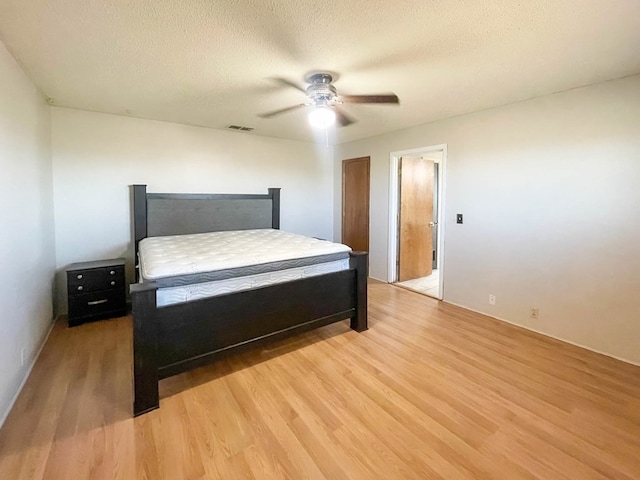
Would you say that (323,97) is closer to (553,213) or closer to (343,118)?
(343,118)

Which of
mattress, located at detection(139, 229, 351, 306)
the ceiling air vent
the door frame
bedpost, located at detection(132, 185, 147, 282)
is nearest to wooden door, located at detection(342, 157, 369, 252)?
the door frame

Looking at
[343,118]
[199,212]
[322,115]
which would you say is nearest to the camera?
[322,115]

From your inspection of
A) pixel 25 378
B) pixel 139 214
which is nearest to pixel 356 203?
pixel 139 214

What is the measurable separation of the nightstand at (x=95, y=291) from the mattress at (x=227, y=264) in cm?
58

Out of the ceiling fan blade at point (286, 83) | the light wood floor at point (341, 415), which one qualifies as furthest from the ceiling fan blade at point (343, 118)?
the light wood floor at point (341, 415)

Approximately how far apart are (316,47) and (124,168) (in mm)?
3020

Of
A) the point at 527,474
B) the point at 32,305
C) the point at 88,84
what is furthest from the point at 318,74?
the point at 32,305

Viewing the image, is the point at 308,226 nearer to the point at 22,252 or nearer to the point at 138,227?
the point at 138,227

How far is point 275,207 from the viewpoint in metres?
4.96

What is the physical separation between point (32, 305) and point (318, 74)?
297 centimetres

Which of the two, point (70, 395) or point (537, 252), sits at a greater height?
point (537, 252)

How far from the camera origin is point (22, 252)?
2281mm

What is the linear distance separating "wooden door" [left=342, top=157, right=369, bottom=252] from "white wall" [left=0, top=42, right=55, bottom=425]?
13.2 ft

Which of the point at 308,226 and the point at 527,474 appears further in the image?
the point at 308,226
